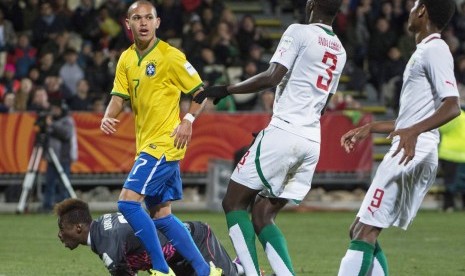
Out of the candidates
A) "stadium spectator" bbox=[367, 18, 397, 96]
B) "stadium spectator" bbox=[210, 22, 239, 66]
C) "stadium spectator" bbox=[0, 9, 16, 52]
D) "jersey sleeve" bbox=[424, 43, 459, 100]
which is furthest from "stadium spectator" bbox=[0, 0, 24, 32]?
"jersey sleeve" bbox=[424, 43, 459, 100]

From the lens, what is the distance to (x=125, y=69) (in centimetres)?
923

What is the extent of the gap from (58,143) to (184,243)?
36.4 feet

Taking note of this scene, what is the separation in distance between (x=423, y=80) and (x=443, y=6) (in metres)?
0.51

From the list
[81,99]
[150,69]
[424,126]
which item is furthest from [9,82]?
[424,126]

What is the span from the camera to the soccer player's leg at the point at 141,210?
8680 mm

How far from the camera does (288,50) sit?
8.30 meters

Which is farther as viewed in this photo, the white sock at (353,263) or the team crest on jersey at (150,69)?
the team crest on jersey at (150,69)


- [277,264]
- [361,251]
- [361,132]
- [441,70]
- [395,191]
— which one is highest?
[441,70]

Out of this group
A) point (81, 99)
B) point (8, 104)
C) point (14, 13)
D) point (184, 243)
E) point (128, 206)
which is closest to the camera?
point (128, 206)

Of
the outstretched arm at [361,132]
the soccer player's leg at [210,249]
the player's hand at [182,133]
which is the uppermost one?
the outstretched arm at [361,132]

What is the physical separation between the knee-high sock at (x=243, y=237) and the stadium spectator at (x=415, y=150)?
779 mm

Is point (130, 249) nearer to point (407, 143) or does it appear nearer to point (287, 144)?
point (287, 144)

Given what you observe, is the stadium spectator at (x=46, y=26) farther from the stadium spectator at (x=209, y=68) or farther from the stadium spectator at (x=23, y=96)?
the stadium spectator at (x=209, y=68)

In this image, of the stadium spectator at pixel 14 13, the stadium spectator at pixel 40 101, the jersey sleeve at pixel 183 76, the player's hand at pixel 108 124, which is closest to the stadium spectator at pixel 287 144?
the jersey sleeve at pixel 183 76
